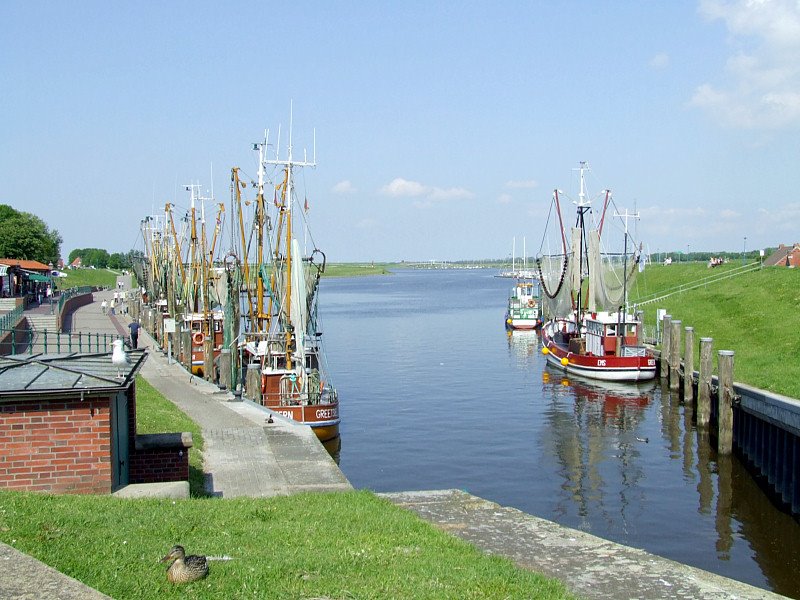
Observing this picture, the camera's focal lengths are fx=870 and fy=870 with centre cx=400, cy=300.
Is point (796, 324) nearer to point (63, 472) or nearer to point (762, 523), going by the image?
point (762, 523)

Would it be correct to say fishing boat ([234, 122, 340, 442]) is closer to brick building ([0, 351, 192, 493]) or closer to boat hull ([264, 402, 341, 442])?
boat hull ([264, 402, 341, 442])

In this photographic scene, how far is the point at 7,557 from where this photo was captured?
6855mm

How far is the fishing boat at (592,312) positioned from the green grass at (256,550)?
117 ft

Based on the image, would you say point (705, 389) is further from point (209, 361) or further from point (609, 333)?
point (209, 361)

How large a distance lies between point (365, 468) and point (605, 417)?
13572 mm

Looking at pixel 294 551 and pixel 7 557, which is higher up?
pixel 7 557

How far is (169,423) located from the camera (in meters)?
21.0

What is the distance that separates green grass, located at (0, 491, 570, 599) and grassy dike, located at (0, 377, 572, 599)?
0.01 m

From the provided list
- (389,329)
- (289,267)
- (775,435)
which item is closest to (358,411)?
(289,267)

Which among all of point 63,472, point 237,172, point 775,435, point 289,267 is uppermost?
point 237,172

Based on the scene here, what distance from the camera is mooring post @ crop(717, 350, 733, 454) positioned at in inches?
1048

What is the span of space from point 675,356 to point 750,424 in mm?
15727

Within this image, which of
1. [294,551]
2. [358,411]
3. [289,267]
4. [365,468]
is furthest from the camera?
[358,411]

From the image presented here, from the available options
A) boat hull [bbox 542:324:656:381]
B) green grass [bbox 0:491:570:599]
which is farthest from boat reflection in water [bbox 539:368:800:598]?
green grass [bbox 0:491:570:599]
